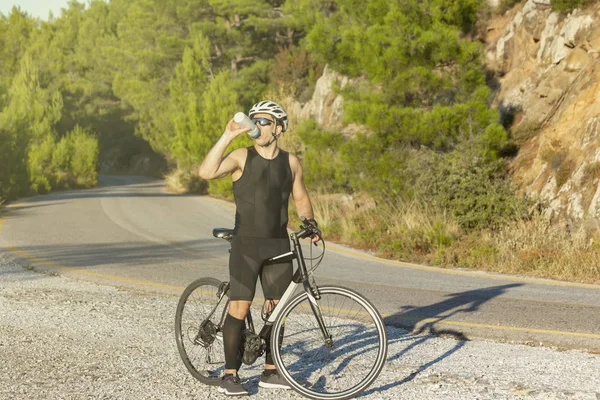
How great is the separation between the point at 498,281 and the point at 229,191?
21761mm

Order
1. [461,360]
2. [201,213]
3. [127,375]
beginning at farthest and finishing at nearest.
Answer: [201,213] → [461,360] → [127,375]

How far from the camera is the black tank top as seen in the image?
18.3 ft

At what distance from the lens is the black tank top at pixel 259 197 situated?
5.57 m

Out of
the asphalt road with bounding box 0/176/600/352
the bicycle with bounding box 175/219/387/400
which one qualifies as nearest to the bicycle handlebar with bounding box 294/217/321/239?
the bicycle with bounding box 175/219/387/400

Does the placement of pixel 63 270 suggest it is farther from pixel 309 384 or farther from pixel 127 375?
pixel 309 384

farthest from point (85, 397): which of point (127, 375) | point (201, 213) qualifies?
point (201, 213)

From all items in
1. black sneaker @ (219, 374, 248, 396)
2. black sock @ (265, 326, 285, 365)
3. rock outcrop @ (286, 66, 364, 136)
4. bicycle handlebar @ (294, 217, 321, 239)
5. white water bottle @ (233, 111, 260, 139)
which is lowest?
black sneaker @ (219, 374, 248, 396)

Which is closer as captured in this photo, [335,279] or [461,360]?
[461,360]

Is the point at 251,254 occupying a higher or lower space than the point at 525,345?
higher

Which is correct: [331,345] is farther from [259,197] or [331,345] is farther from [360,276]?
[360,276]

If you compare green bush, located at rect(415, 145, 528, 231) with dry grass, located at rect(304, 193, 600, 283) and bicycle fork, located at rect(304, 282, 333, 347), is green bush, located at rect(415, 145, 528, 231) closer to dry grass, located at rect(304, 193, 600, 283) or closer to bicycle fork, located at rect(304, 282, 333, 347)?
dry grass, located at rect(304, 193, 600, 283)

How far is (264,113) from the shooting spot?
5574 mm

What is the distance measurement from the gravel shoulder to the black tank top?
46.0 inches

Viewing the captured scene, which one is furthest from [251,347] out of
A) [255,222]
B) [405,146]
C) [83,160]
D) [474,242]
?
[83,160]
